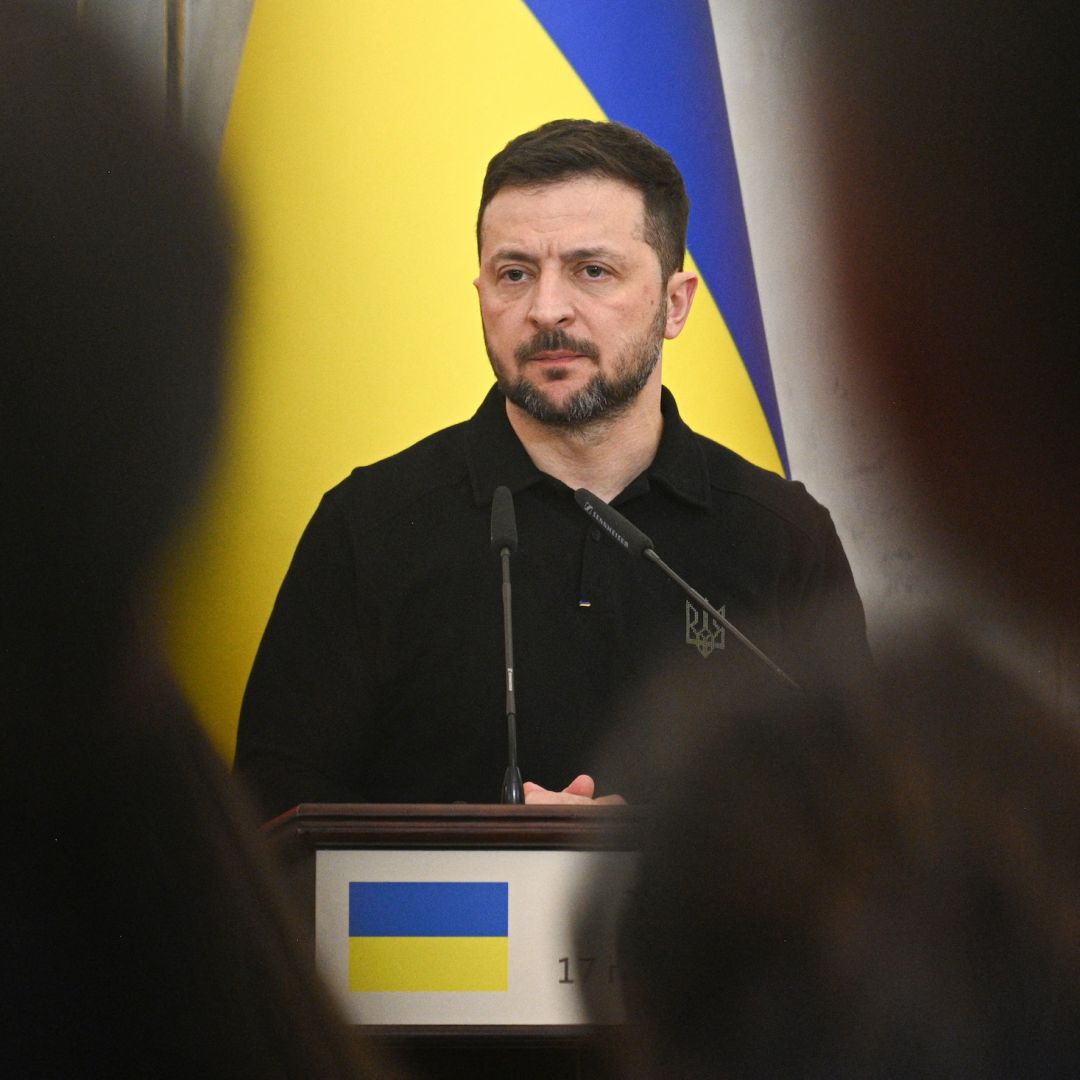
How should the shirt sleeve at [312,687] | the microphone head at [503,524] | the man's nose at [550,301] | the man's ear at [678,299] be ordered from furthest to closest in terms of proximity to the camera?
the man's ear at [678,299] → the man's nose at [550,301] → the shirt sleeve at [312,687] → the microphone head at [503,524]

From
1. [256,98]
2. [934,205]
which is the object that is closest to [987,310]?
[934,205]

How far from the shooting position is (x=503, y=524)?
229 centimetres

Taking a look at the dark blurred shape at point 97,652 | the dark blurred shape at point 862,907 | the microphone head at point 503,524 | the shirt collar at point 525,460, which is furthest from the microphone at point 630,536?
the dark blurred shape at point 97,652

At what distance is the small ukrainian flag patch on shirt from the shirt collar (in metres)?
1.16

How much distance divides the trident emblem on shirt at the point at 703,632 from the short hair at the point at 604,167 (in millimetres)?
595

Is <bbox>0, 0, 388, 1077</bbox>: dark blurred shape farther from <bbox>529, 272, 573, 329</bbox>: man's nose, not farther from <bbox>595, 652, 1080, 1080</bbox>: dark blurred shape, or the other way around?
<bbox>529, 272, 573, 329</bbox>: man's nose

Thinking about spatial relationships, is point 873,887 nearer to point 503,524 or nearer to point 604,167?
point 503,524

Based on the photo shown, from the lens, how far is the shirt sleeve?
2.39 m

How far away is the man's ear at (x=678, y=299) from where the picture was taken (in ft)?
8.98

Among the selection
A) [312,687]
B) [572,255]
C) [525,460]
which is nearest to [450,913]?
[312,687]

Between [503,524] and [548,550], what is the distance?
13.8 inches

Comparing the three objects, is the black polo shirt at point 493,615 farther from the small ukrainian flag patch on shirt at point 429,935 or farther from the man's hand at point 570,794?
the small ukrainian flag patch on shirt at point 429,935

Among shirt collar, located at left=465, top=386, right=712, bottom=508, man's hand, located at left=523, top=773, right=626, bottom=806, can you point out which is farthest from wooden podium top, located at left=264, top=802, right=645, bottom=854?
shirt collar, located at left=465, top=386, right=712, bottom=508

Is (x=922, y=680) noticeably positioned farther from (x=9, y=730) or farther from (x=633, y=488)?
(x=633, y=488)
